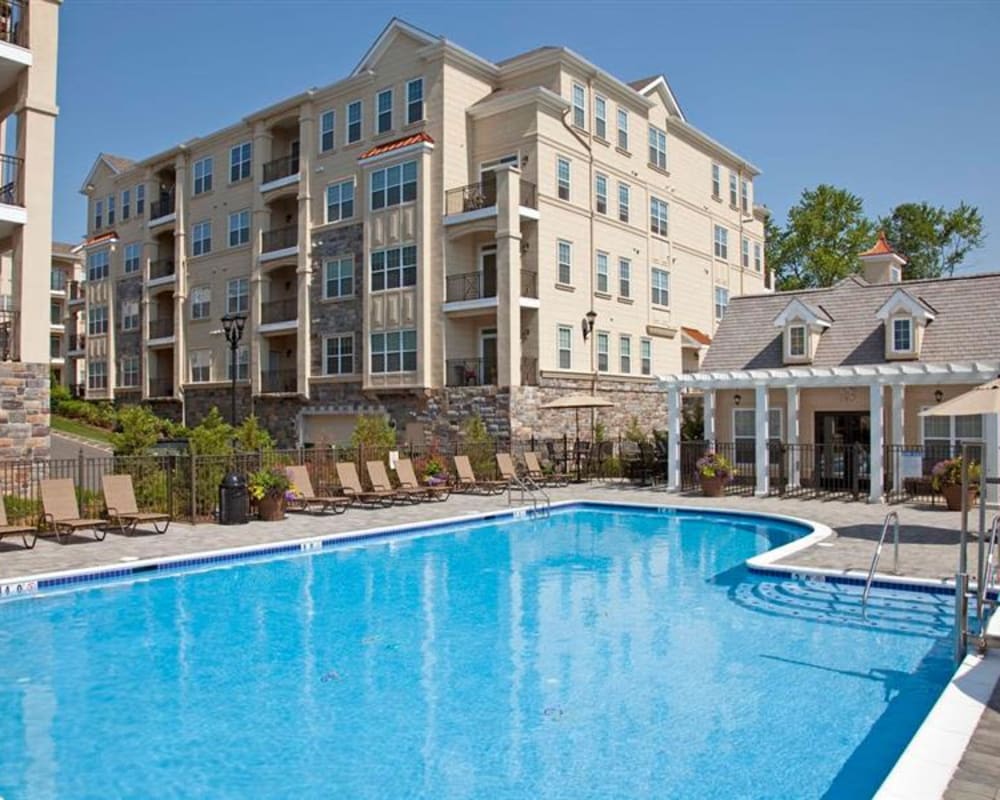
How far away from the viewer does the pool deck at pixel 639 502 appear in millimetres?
11766

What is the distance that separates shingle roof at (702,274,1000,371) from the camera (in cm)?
2272

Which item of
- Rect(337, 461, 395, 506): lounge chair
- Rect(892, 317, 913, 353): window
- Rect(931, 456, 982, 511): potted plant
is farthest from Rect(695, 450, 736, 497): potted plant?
Rect(337, 461, 395, 506): lounge chair

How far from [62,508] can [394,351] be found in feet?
57.4

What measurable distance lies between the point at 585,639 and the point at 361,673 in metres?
2.67

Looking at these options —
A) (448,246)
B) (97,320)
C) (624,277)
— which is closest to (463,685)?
(448,246)

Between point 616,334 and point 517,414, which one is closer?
point 517,414

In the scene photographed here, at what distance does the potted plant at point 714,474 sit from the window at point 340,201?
18402 mm

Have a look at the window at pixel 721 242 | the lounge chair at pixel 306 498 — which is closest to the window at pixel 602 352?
the window at pixel 721 242

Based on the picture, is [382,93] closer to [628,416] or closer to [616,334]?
[616,334]

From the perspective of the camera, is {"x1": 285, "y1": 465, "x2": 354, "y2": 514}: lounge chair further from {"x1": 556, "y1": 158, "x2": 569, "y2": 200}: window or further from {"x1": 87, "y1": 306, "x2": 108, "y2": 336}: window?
{"x1": 87, "y1": 306, "x2": 108, "y2": 336}: window

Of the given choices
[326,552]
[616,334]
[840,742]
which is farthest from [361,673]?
[616,334]

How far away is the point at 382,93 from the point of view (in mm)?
32219

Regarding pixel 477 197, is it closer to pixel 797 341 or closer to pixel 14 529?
pixel 797 341

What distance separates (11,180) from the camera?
20094mm
